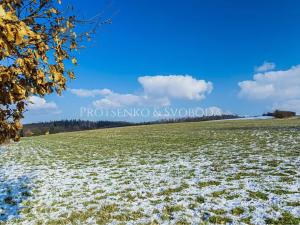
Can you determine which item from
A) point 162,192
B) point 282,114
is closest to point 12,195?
point 162,192

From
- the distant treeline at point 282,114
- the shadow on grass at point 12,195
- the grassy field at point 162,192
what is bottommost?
the shadow on grass at point 12,195

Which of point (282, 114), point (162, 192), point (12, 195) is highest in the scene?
point (282, 114)

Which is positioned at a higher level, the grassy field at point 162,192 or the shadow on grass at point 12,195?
the grassy field at point 162,192

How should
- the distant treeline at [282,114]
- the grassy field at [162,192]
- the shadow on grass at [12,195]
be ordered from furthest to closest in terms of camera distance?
the distant treeline at [282,114]
the shadow on grass at [12,195]
the grassy field at [162,192]

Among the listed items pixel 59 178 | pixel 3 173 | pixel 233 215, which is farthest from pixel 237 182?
pixel 3 173

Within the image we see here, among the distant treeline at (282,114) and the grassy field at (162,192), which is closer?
the grassy field at (162,192)

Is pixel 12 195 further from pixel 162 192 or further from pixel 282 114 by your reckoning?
pixel 282 114

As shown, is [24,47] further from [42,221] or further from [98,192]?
[98,192]

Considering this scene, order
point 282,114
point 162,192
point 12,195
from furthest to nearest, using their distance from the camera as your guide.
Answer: point 282,114 → point 12,195 → point 162,192

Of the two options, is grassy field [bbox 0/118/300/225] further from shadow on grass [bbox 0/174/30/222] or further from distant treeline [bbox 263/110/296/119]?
distant treeline [bbox 263/110/296/119]

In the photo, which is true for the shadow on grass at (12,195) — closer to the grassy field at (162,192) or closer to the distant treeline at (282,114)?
the grassy field at (162,192)

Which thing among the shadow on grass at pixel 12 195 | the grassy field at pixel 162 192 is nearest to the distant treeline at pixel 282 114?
the grassy field at pixel 162 192

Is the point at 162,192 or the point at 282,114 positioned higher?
the point at 282,114

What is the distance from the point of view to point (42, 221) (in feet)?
30.8
